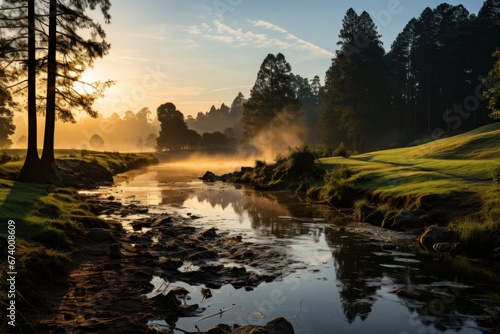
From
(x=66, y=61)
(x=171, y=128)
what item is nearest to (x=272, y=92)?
(x=171, y=128)

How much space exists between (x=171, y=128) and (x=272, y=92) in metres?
39.7

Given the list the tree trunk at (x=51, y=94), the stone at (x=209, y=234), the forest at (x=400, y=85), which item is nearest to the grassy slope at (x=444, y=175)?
the stone at (x=209, y=234)

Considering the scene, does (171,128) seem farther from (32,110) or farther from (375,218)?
(375,218)

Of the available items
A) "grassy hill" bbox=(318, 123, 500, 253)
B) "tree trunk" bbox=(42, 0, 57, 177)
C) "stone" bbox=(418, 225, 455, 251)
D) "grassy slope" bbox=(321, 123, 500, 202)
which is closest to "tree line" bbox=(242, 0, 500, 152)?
"grassy slope" bbox=(321, 123, 500, 202)

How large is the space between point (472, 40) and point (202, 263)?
240ft

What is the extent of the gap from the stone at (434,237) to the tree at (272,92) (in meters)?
65.1

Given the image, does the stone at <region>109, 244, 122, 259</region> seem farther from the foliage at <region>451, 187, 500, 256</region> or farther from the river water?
the foliage at <region>451, 187, 500, 256</region>

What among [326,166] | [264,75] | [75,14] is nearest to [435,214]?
[326,166]

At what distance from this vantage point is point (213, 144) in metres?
116

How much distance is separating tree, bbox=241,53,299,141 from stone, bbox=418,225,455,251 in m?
65.1

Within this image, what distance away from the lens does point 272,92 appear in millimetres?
77188

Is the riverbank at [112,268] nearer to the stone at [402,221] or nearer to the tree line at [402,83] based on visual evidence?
the stone at [402,221]

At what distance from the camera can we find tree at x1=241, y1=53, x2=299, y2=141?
7700 cm

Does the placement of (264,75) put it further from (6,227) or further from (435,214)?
(6,227)
